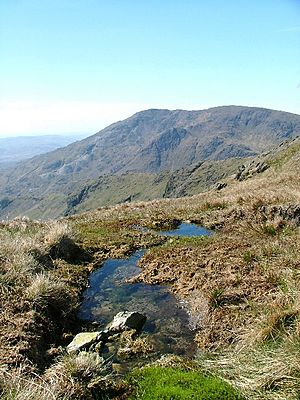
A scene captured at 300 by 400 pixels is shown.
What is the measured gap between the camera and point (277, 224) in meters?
18.0

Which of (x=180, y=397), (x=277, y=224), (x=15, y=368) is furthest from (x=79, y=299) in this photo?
(x=277, y=224)

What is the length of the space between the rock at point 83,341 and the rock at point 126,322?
629mm

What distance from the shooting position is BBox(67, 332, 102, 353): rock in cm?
1038

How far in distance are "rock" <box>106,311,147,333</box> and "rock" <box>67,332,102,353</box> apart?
0.63m

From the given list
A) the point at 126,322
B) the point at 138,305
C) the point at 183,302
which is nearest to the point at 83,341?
the point at 126,322

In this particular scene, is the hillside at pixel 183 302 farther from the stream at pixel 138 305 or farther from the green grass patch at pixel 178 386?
the stream at pixel 138 305

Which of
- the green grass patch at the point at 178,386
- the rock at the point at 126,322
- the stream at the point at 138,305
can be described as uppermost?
the green grass patch at the point at 178,386

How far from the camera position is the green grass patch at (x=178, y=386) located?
746cm

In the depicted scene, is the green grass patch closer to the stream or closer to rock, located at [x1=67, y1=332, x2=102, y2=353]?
the stream

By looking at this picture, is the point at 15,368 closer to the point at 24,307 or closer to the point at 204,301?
the point at 24,307

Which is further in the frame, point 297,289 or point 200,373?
point 297,289

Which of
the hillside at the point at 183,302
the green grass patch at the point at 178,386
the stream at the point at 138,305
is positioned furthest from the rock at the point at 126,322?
the green grass patch at the point at 178,386

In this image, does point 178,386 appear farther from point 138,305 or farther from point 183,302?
point 138,305

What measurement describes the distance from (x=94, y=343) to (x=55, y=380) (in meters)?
2.61
